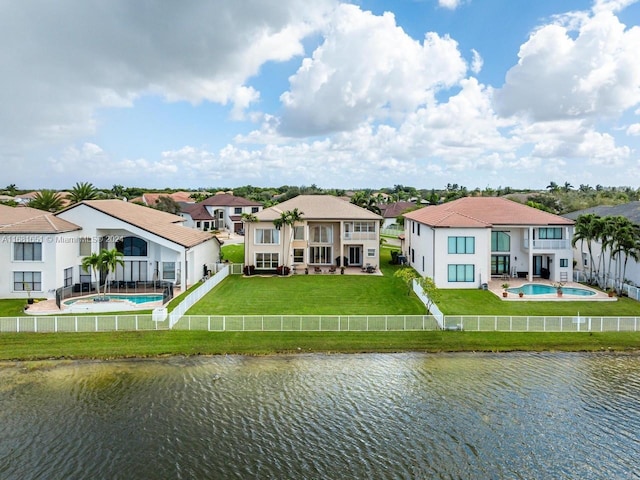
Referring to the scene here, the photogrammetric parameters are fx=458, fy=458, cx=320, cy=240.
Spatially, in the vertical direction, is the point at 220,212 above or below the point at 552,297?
above

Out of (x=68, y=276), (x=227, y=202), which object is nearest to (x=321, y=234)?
(x=68, y=276)

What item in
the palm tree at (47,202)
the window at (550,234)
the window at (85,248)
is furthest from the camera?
the palm tree at (47,202)

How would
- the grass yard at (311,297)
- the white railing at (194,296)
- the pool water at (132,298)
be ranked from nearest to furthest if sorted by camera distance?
the white railing at (194,296) → the grass yard at (311,297) → the pool water at (132,298)

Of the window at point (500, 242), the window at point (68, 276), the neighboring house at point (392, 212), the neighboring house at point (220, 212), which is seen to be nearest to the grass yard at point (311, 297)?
the window at point (500, 242)

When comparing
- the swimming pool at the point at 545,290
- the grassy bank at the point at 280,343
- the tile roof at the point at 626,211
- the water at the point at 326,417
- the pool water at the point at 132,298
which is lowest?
the water at the point at 326,417

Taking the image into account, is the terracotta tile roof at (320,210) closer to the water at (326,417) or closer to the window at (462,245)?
the window at (462,245)

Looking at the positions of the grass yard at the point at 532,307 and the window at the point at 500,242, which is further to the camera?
the window at the point at 500,242

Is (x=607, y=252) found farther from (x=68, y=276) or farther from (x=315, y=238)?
(x=68, y=276)
